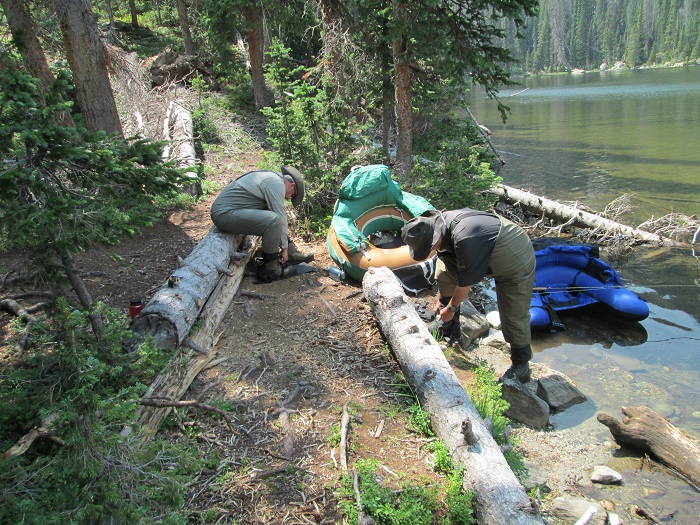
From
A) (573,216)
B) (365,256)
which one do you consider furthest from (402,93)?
(573,216)

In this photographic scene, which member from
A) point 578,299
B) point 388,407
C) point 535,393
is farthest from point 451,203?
point 388,407

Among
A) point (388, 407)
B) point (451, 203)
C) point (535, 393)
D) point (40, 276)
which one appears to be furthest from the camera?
point (451, 203)

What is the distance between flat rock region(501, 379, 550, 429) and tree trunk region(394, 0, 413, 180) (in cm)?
459

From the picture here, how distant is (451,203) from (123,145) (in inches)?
252

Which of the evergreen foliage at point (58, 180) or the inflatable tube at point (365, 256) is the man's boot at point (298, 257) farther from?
the evergreen foliage at point (58, 180)

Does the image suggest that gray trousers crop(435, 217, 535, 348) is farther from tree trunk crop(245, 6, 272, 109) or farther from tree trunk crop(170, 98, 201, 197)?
tree trunk crop(245, 6, 272, 109)

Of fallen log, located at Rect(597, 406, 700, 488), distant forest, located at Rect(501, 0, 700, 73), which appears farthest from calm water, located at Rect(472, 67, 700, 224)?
distant forest, located at Rect(501, 0, 700, 73)

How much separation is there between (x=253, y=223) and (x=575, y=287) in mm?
4713

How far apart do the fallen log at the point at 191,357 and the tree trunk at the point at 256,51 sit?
438 inches

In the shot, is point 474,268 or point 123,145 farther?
point 474,268

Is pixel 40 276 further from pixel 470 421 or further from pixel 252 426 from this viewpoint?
pixel 470 421

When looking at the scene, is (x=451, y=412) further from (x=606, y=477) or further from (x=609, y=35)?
(x=609, y=35)

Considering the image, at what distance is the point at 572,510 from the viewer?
3.79 metres

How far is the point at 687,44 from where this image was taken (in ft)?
244
